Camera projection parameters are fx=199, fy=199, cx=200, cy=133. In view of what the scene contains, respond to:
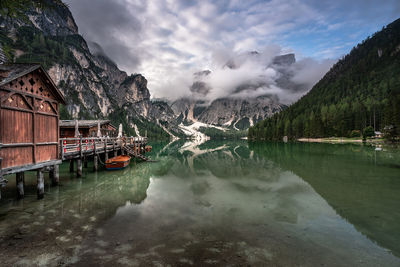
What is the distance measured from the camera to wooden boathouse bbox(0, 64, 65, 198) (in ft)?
37.9

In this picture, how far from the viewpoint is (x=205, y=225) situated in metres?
10.1

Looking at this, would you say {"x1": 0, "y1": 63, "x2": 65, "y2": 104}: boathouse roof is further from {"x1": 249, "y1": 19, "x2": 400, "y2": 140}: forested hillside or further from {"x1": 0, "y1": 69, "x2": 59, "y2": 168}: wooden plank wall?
{"x1": 249, "y1": 19, "x2": 400, "y2": 140}: forested hillside

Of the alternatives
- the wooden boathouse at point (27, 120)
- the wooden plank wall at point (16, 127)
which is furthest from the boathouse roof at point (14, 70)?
the wooden plank wall at point (16, 127)

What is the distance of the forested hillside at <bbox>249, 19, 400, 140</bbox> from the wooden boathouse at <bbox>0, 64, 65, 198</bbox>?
41.9 metres

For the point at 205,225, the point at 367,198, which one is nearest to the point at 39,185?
the point at 205,225

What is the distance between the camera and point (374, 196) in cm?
1463

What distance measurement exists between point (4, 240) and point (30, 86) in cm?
983

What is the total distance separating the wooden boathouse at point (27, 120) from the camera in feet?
37.9

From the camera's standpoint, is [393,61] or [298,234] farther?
[393,61]

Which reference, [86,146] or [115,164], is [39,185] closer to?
[86,146]

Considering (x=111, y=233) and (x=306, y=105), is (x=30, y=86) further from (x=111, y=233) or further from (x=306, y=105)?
(x=306, y=105)

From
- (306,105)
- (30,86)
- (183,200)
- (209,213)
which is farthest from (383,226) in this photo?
(306,105)

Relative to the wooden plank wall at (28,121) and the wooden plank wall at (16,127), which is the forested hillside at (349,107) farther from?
the wooden plank wall at (16,127)

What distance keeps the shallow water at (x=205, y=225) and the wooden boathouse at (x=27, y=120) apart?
2.76 metres
